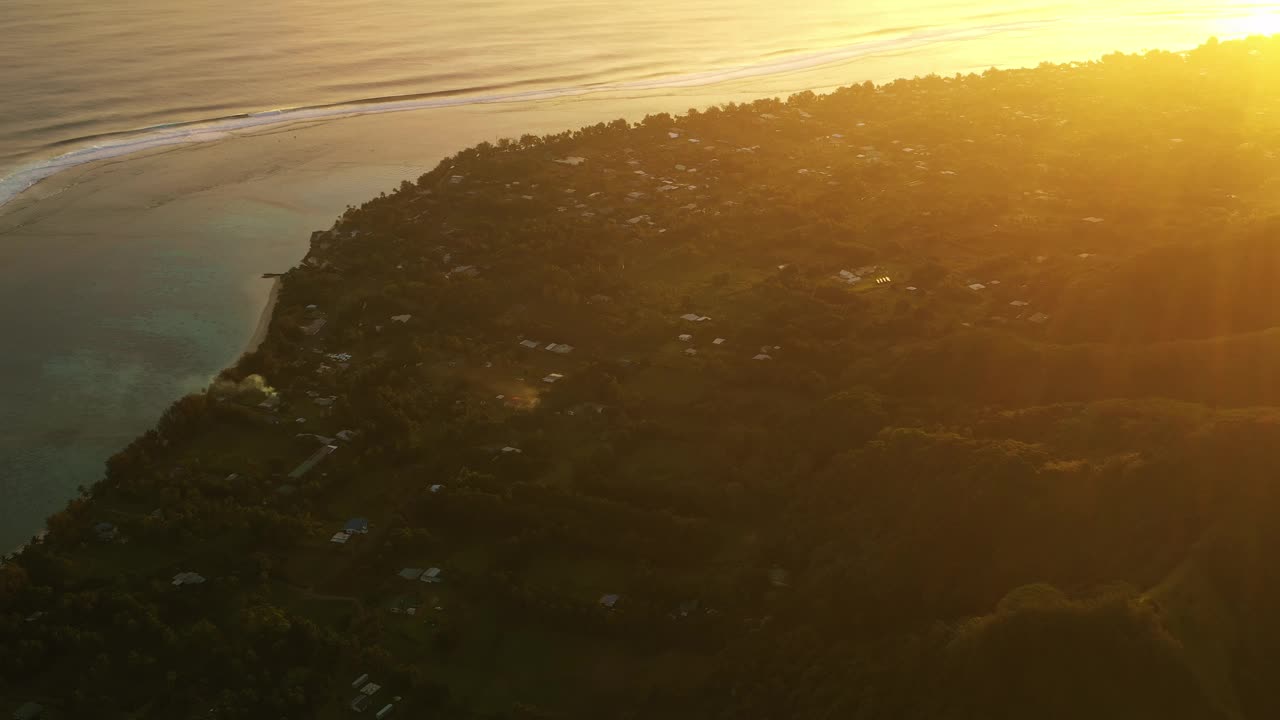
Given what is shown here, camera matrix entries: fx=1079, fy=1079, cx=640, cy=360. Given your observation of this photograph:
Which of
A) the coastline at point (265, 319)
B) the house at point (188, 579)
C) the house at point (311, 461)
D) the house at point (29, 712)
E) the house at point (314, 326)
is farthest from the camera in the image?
the coastline at point (265, 319)

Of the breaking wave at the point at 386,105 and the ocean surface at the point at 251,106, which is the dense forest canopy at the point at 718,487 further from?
the breaking wave at the point at 386,105

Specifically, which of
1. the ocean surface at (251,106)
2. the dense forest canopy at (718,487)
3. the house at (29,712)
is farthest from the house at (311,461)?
the house at (29,712)

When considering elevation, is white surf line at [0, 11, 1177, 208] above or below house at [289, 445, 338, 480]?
above

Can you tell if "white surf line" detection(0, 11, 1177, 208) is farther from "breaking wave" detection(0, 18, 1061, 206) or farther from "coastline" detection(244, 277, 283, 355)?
"coastline" detection(244, 277, 283, 355)

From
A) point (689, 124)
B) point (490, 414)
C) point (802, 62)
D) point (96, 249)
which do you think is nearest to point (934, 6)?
point (802, 62)

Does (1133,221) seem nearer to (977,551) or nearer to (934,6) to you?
(977,551)

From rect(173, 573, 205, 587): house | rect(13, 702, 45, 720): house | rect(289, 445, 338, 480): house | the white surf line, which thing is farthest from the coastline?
the white surf line
